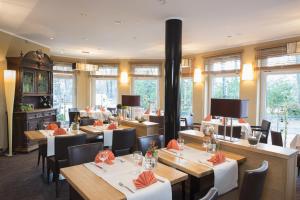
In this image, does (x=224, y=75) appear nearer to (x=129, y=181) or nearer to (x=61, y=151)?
(x=61, y=151)

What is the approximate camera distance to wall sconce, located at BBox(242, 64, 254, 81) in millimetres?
5520

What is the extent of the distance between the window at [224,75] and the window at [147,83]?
2.06 m

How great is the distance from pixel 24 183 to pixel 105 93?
5.14 meters

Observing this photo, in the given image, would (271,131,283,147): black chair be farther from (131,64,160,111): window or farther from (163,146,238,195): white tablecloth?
(131,64,160,111): window

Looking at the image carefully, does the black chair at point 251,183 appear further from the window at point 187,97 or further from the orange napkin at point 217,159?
the window at point 187,97

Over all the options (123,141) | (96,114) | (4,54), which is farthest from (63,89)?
(123,141)

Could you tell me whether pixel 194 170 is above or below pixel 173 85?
below

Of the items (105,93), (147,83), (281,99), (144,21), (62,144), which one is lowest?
(62,144)

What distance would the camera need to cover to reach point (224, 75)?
248 inches

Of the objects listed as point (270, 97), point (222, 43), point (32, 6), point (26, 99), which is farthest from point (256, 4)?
point (26, 99)

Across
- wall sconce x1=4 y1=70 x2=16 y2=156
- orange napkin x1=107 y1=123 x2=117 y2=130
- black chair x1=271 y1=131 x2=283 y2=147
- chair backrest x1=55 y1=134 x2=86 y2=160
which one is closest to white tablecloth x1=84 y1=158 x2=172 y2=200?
chair backrest x1=55 y1=134 x2=86 y2=160

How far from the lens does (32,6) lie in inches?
131

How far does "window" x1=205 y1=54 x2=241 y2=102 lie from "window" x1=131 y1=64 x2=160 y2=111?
206 centimetres

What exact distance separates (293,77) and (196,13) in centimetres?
301
